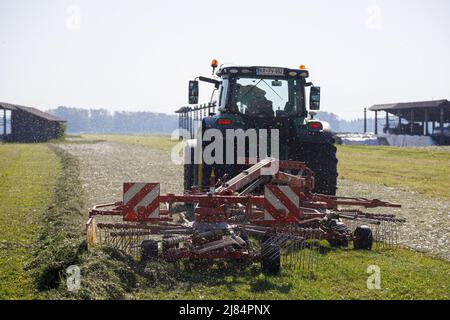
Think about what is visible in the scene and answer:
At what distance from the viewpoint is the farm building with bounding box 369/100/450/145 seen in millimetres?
45688

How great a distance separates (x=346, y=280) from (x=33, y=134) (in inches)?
2126

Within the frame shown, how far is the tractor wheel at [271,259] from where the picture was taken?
246 inches

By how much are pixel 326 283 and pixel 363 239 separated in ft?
6.65

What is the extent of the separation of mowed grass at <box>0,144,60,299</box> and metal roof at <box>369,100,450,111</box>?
1396 inches

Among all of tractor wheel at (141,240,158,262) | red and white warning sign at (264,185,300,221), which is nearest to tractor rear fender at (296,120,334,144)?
red and white warning sign at (264,185,300,221)

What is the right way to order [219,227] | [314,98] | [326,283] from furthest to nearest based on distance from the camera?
[314,98] → [219,227] → [326,283]

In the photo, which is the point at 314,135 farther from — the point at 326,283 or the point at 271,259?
the point at 326,283

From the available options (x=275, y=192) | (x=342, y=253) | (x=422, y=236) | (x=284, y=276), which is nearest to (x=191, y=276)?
(x=284, y=276)

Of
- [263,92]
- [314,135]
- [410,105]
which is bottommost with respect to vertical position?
[314,135]

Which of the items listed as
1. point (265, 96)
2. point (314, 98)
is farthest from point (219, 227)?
point (314, 98)

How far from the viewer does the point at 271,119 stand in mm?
10047
